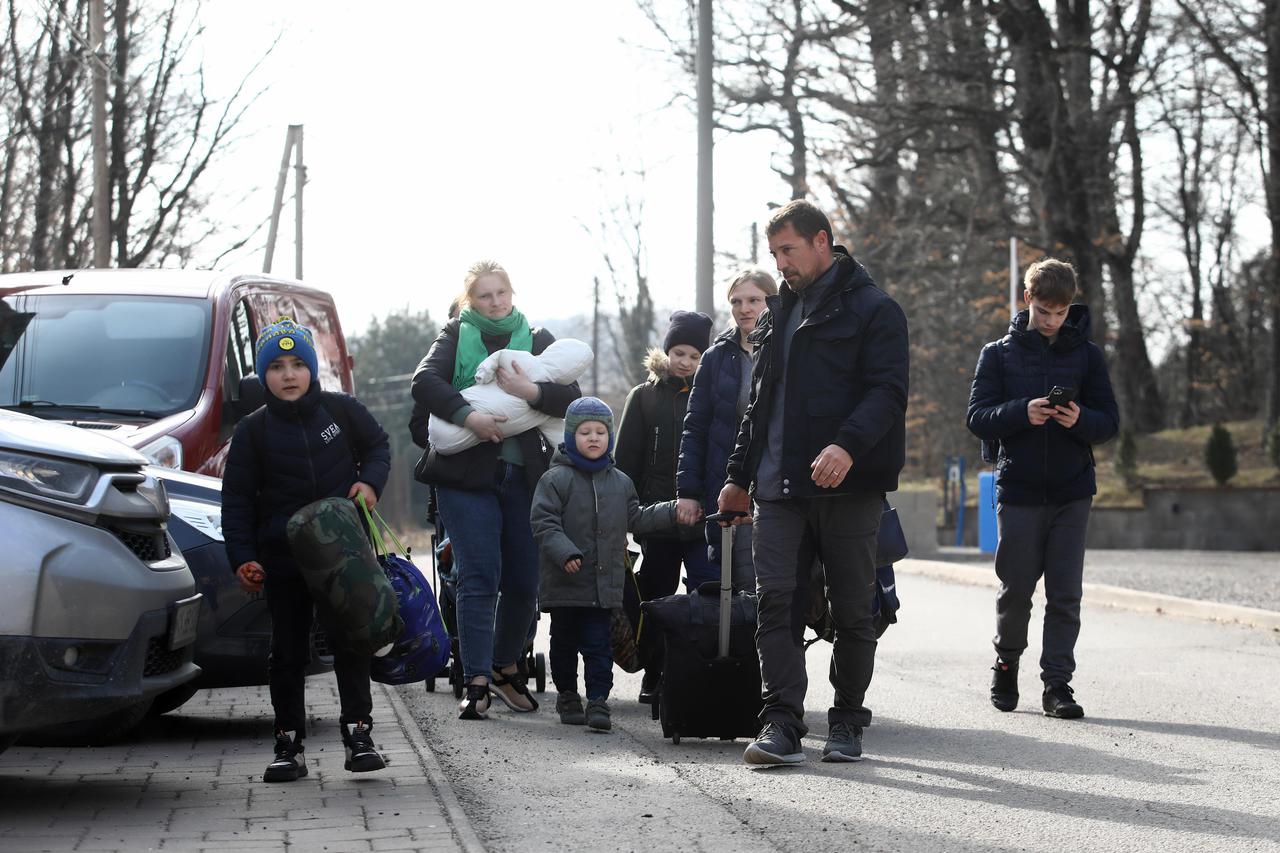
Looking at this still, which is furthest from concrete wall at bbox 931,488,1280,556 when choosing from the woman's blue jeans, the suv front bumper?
the suv front bumper

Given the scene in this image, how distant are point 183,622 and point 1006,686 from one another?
157 inches

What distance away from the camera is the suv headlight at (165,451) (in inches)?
333

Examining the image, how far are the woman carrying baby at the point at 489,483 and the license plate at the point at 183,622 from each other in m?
2.03

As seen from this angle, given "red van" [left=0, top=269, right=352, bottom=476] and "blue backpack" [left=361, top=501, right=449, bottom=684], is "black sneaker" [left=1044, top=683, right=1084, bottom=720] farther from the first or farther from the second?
"red van" [left=0, top=269, right=352, bottom=476]

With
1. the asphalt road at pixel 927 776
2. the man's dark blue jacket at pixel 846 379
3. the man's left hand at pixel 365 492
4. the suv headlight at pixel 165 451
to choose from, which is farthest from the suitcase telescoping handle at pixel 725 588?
the suv headlight at pixel 165 451

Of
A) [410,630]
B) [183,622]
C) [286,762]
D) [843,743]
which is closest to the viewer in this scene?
[183,622]

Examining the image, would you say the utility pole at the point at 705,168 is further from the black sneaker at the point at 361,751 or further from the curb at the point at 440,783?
the black sneaker at the point at 361,751

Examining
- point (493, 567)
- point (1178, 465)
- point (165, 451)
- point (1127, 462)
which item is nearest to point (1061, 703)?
point (493, 567)

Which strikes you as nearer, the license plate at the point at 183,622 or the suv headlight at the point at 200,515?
the license plate at the point at 183,622

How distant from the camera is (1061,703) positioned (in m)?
7.93

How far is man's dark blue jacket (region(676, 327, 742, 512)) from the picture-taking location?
7.41 m

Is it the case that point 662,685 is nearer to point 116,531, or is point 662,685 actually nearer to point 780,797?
point 780,797

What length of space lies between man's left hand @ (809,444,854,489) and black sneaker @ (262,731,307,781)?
6.64 ft

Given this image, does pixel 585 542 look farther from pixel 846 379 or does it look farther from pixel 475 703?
pixel 846 379
